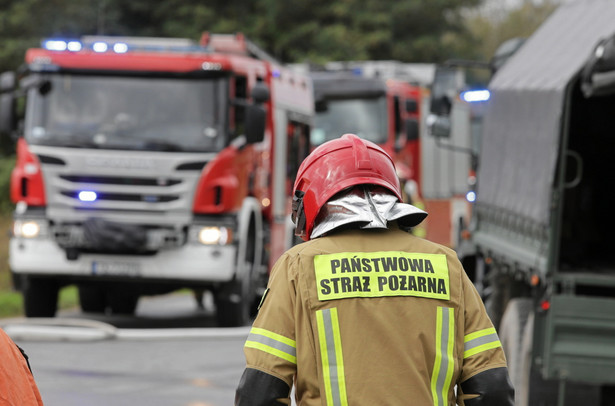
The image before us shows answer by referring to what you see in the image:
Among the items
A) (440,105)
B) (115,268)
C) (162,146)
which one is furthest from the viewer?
(162,146)

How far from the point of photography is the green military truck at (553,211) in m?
7.06

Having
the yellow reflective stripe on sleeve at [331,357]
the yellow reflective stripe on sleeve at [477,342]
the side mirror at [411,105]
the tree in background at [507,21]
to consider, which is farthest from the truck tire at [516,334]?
the tree in background at [507,21]

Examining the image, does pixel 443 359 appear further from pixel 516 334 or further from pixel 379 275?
pixel 516 334

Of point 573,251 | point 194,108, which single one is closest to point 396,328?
point 573,251

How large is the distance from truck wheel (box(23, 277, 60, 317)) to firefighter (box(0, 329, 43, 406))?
11.2 metres

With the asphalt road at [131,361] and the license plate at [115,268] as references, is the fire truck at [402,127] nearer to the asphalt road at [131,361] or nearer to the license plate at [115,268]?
the license plate at [115,268]

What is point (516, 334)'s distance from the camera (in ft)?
27.2

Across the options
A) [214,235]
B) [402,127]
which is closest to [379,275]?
[214,235]

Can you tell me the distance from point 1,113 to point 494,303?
6.51 meters

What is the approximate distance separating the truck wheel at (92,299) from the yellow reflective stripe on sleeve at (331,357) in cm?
1287

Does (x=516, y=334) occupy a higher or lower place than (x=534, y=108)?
lower

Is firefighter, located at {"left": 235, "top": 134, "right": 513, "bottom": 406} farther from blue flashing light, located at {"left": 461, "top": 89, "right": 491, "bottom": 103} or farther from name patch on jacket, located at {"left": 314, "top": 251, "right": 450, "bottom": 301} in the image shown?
blue flashing light, located at {"left": 461, "top": 89, "right": 491, "bottom": 103}

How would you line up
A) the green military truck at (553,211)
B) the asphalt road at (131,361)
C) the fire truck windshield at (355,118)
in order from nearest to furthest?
the green military truck at (553,211) → the asphalt road at (131,361) → the fire truck windshield at (355,118)

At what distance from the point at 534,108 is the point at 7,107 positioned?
739 cm
